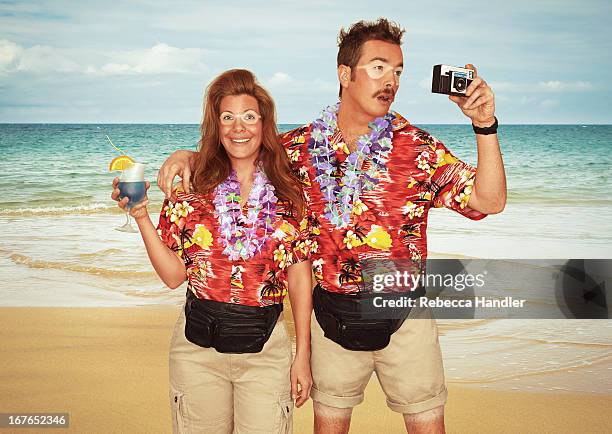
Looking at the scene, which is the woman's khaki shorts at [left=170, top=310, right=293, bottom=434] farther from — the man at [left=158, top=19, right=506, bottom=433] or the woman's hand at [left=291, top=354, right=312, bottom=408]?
the man at [left=158, top=19, right=506, bottom=433]

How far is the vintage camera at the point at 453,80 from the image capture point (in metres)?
2.40

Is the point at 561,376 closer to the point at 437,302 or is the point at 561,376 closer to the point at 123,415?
the point at 437,302

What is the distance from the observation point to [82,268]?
750 centimetres

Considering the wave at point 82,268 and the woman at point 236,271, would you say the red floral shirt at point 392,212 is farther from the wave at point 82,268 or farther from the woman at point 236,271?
the wave at point 82,268

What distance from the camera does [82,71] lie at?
773 inches

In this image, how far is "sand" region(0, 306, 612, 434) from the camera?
387 cm

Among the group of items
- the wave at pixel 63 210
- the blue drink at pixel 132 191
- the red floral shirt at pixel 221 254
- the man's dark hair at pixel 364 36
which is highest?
the man's dark hair at pixel 364 36

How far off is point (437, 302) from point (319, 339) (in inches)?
142

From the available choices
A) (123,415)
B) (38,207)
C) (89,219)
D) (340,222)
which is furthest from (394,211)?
(38,207)

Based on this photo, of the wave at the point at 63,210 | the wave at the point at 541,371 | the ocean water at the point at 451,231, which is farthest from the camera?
the wave at the point at 63,210

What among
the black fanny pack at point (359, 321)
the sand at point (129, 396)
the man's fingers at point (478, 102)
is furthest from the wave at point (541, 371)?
the man's fingers at point (478, 102)

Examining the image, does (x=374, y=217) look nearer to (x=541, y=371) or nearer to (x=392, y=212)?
(x=392, y=212)

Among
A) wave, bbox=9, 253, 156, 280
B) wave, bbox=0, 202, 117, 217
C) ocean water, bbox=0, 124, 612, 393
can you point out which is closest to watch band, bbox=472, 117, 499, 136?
ocean water, bbox=0, 124, 612, 393

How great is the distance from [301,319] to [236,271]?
0.28m
